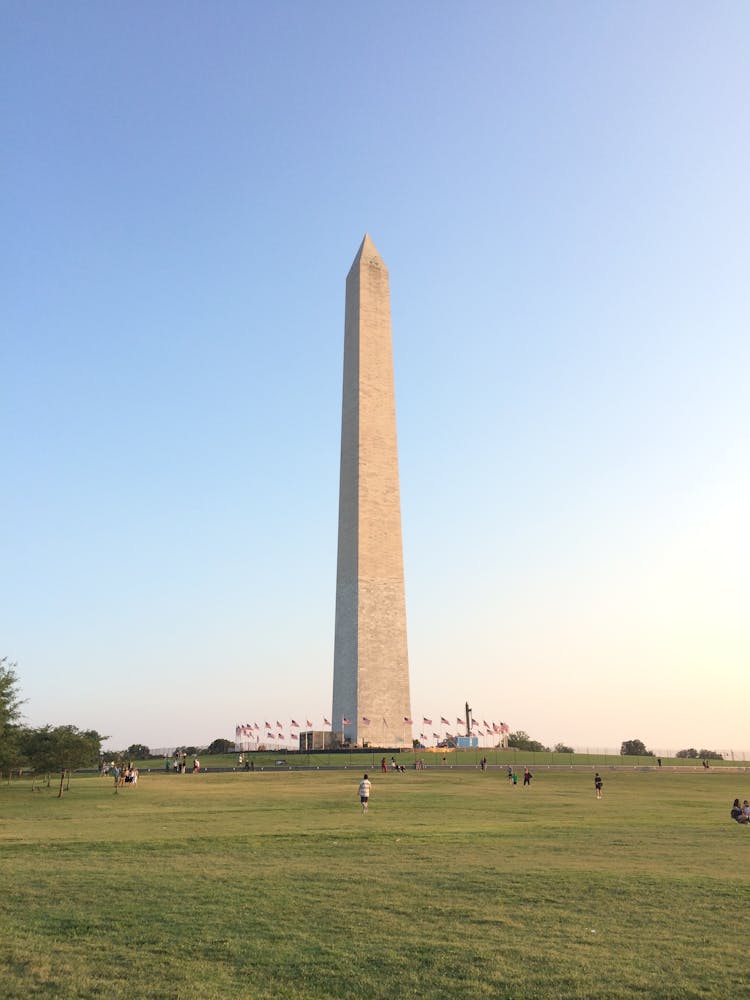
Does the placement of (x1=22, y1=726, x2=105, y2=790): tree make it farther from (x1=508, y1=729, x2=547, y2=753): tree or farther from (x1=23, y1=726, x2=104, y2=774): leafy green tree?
(x1=508, y1=729, x2=547, y2=753): tree

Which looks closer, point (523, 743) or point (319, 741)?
point (319, 741)

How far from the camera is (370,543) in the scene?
7100 cm

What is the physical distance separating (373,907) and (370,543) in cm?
5948

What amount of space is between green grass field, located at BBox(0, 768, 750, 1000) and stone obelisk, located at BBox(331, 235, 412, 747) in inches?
1754

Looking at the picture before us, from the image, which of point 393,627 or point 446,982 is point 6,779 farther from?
point 446,982

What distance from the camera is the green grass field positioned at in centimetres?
848

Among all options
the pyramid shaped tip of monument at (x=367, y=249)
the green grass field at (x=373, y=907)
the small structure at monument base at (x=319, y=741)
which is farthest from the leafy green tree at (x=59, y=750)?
the pyramid shaped tip of monument at (x=367, y=249)

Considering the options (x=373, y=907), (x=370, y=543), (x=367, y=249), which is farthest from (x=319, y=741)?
(x=373, y=907)

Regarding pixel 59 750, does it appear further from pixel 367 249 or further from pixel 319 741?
pixel 367 249

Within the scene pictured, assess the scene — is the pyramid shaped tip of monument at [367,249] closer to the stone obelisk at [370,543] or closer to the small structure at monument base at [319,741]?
the stone obelisk at [370,543]

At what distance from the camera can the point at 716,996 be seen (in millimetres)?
7984

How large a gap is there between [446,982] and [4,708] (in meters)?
34.9

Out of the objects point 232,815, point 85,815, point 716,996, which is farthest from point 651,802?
point 716,996

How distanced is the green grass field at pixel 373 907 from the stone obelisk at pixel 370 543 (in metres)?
44.6
